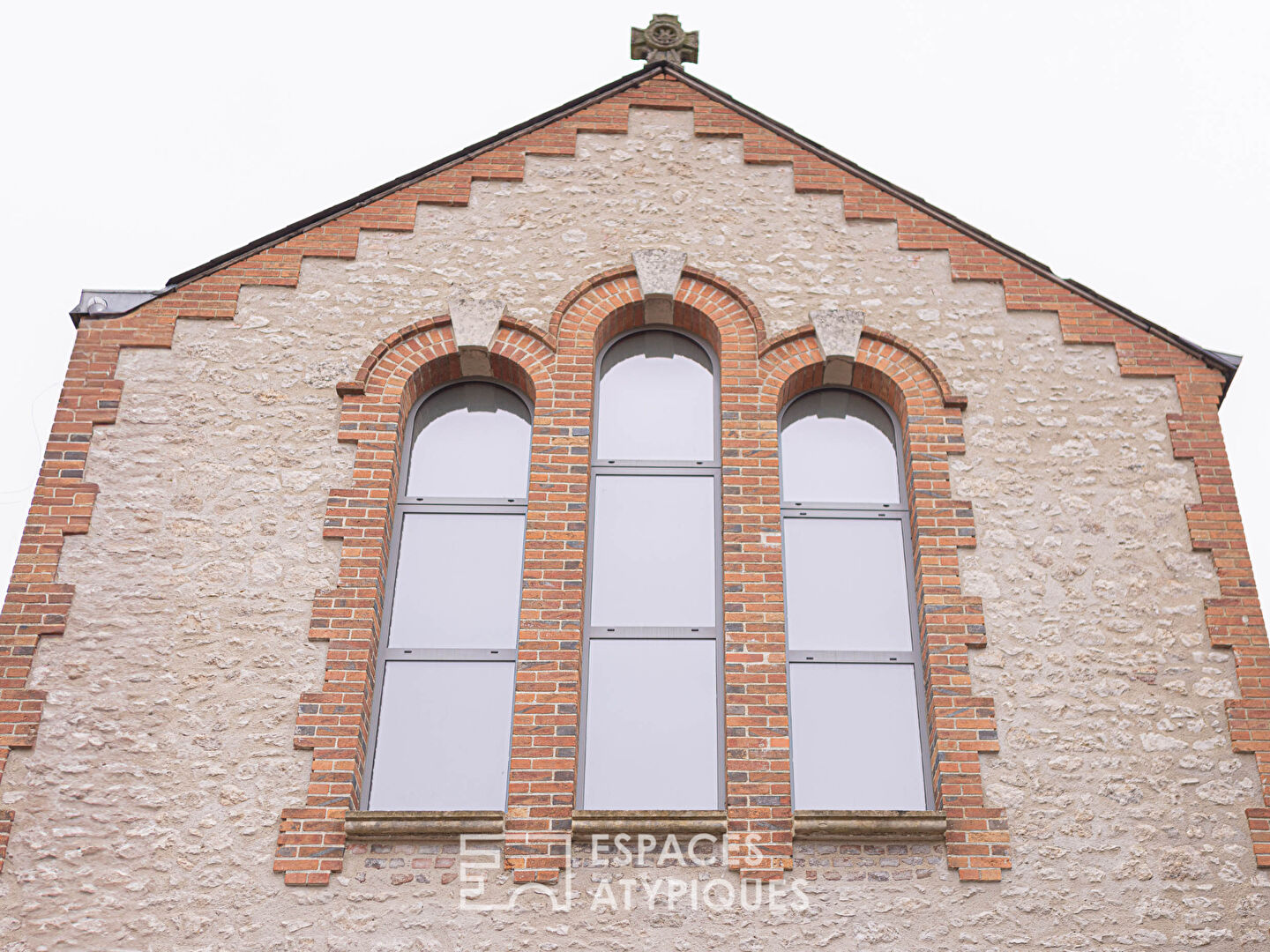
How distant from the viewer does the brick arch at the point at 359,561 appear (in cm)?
817

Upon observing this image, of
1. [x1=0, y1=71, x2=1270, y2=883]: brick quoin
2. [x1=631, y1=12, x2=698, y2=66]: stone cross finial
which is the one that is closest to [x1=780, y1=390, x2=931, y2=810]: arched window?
[x1=0, y1=71, x2=1270, y2=883]: brick quoin

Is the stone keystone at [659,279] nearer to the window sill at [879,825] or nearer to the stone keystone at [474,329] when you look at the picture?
the stone keystone at [474,329]

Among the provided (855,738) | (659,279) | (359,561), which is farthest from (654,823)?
(659,279)

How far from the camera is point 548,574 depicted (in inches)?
358

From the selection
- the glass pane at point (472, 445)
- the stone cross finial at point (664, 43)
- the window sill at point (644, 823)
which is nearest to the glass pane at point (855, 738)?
the window sill at point (644, 823)

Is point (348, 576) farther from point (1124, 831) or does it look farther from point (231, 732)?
point (1124, 831)

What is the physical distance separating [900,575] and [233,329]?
4.28 m

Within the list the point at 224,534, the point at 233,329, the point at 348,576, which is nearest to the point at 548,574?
the point at 348,576

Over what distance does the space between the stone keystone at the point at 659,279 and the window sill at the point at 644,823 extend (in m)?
3.55

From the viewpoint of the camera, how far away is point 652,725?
8836 mm

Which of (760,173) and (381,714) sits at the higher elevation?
(760,173)

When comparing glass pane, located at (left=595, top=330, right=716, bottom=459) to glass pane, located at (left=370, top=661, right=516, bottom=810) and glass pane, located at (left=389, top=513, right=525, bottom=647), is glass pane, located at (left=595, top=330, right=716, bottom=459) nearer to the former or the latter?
glass pane, located at (left=389, top=513, right=525, bottom=647)

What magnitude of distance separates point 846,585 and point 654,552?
3.63 ft

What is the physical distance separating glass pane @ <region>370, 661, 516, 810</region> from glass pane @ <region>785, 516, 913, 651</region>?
1.67m
